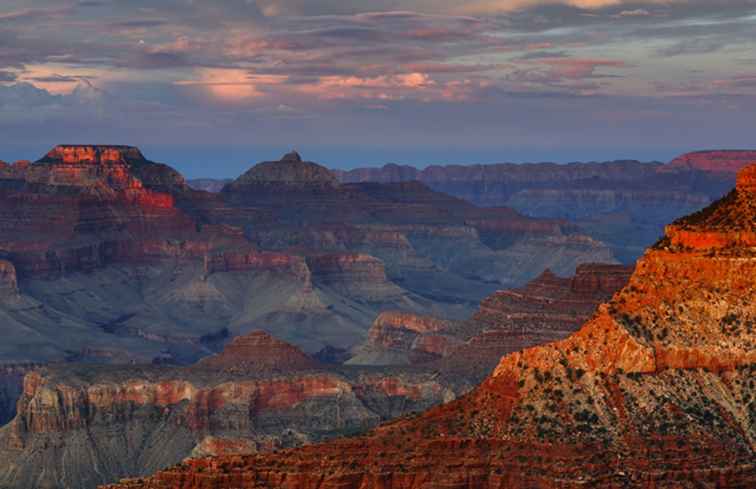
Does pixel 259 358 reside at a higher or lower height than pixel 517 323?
lower

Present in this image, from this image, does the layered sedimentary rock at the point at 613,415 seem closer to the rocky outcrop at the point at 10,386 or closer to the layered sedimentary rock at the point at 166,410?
the layered sedimentary rock at the point at 166,410

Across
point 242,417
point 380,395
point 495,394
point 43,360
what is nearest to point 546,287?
point 380,395

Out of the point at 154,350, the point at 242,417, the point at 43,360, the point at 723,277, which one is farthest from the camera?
the point at 154,350

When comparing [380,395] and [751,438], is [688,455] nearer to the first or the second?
[751,438]

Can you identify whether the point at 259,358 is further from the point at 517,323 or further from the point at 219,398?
the point at 517,323

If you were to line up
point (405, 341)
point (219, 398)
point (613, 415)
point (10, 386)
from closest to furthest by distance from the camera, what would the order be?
point (613, 415) → point (219, 398) → point (405, 341) → point (10, 386)

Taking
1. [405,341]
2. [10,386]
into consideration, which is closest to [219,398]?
[405,341]
